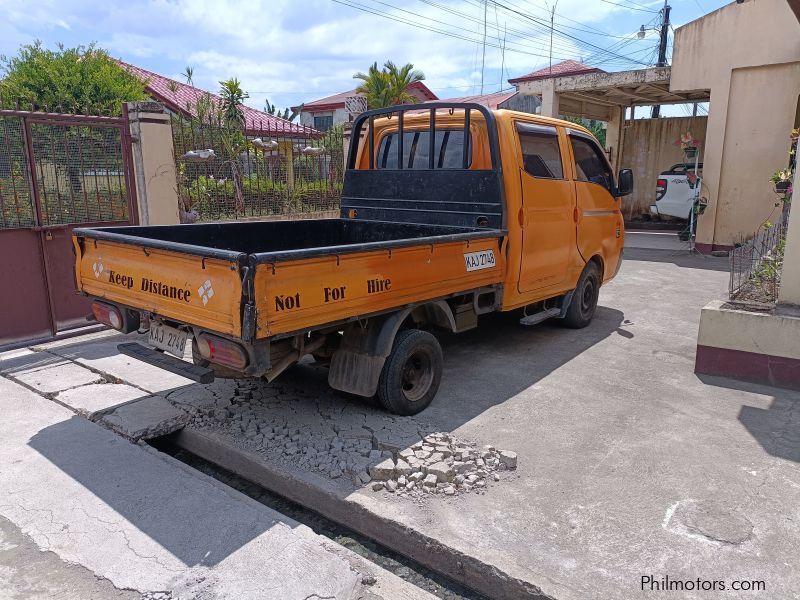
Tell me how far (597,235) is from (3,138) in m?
6.25

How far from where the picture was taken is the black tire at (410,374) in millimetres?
4137

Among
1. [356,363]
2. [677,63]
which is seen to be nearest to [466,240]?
[356,363]

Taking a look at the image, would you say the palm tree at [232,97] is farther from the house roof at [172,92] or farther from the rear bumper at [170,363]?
the rear bumper at [170,363]

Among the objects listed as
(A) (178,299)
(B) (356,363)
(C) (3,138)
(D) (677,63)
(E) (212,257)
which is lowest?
(B) (356,363)

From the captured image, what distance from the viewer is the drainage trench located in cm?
284

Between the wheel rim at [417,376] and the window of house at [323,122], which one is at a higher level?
the window of house at [323,122]

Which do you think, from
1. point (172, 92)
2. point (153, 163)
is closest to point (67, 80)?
point (172, 92)

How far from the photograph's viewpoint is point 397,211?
18.4 ft

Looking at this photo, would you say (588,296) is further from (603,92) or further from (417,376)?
(603,92)

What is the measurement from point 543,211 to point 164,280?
136 inches

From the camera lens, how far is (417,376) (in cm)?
451

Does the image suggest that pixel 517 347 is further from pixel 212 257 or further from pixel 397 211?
pixel 212 257

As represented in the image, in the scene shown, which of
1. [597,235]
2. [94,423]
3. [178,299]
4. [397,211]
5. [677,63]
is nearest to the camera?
[178,299]

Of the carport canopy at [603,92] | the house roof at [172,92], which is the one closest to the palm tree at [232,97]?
the house roof at [172,92]
